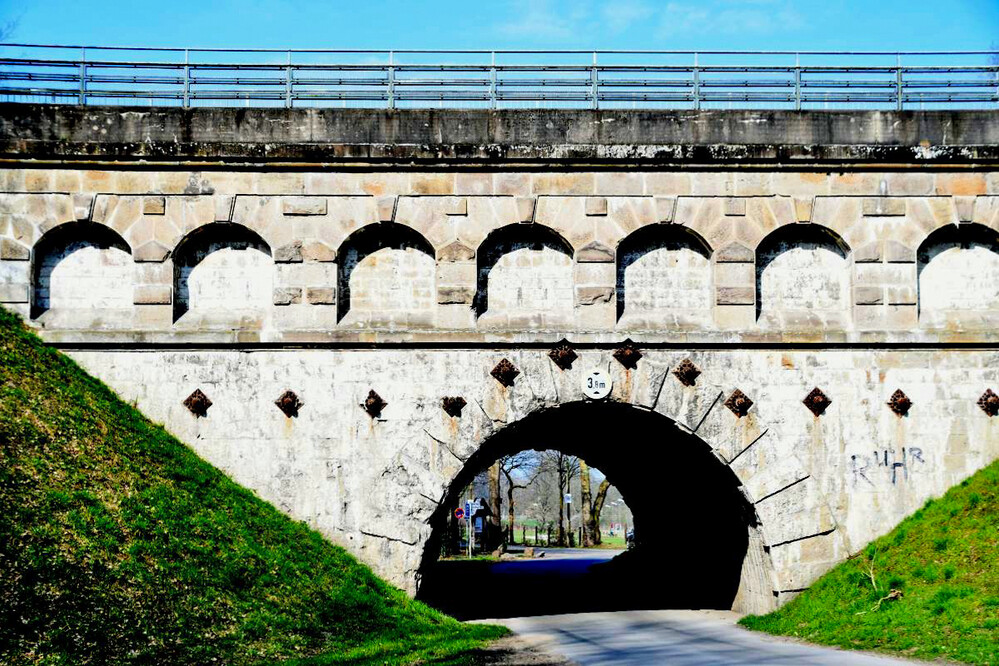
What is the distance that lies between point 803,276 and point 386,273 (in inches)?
252

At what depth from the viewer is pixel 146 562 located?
13211 millimetres

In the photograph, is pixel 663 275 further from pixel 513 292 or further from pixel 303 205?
pixel 303 205

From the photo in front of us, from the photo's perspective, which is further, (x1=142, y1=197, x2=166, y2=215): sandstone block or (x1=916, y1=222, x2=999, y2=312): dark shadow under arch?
(x1=916, y1=222, x2=999, y2=312): dark shadow under arch

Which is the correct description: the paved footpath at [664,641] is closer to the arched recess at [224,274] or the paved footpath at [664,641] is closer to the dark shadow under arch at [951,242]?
the dark shadow under arch at [951,242]

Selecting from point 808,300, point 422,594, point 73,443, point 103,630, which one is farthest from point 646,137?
point 103,630

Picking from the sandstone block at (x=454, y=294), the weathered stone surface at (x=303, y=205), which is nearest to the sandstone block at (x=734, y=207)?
the sandstone block at (x=454, y=294)

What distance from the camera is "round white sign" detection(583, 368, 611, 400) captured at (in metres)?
17.2

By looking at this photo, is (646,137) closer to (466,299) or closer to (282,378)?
(466,299)

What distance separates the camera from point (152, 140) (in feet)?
56.9

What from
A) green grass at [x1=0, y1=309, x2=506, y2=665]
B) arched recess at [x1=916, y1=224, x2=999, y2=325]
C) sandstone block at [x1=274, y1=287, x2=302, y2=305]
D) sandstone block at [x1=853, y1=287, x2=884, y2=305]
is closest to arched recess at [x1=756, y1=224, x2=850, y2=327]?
sandstone block at [x1=853, y1=287, x2=884, y2=305]

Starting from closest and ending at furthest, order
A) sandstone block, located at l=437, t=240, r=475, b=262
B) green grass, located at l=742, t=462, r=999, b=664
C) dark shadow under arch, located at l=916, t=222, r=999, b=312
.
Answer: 1. green grass, located at l=742, t=462, r=999, b=664
2. sandstone block, located at l=437, t=240, r=475, b=262
3. dark shadow under arch, located at l=916, t=222, r=999, b=312

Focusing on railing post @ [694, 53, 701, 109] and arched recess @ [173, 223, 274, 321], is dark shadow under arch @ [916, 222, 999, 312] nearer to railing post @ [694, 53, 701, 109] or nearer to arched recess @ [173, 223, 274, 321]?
railing post @ [694, 53, 701, 109]

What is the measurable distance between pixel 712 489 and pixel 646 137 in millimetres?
5941

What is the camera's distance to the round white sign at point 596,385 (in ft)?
56.5
